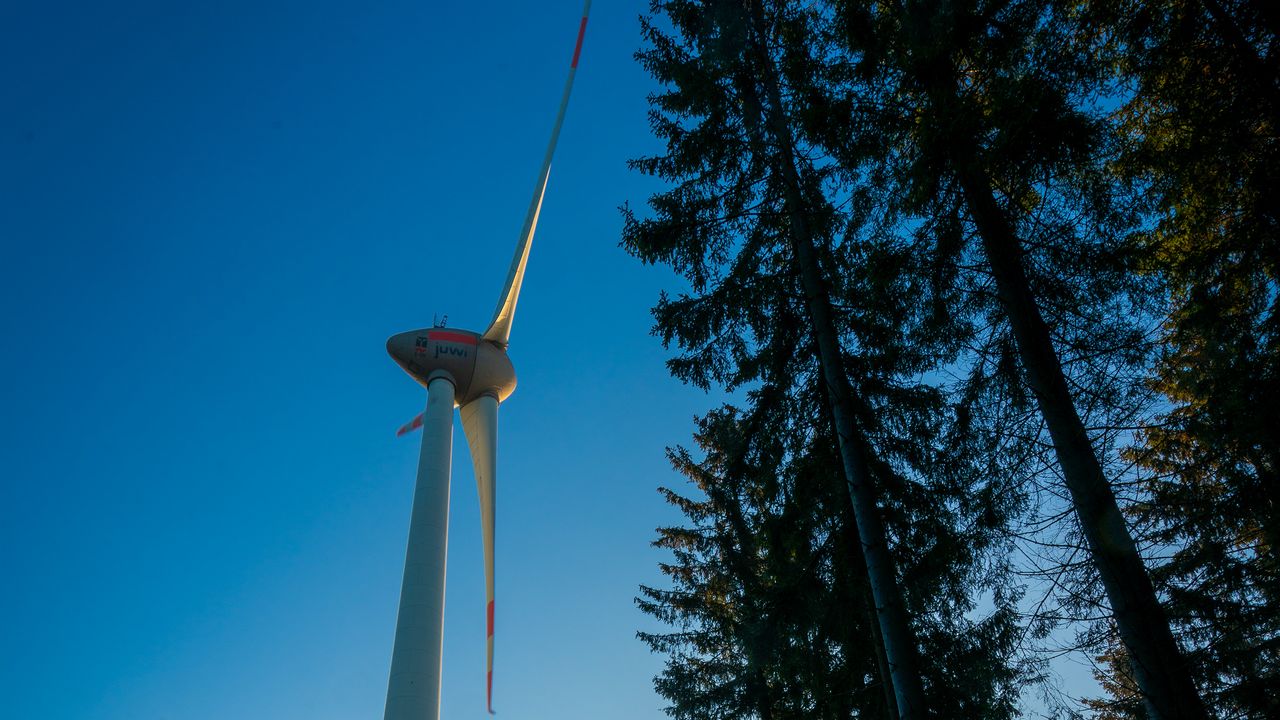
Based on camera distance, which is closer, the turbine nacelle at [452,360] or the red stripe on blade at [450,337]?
the turbine nacelle at [452,360]

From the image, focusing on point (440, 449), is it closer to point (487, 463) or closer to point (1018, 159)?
point (487, 463)

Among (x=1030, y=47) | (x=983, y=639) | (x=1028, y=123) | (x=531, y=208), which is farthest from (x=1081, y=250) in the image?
(x=531, y=208)

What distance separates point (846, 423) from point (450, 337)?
19.0 m

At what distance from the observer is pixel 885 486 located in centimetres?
1017

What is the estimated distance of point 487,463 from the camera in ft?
73.4

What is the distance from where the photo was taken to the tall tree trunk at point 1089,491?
5.30 m

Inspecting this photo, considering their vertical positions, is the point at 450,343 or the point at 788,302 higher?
the point at 450,343

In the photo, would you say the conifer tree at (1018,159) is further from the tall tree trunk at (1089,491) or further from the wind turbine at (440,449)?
the wind turbine at (440,449)

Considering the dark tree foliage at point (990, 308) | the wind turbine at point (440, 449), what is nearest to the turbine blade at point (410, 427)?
the wind turbine at point (440, 449)

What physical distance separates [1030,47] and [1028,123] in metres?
1.16

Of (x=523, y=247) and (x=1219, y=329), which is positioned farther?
(x=523, y=247)

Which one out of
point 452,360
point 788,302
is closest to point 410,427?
point 452,360

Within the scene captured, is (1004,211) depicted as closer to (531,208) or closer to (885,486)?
(885,486)

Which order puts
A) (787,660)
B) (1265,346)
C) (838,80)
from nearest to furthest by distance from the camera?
(1265,346) → (838,80) → (787,660)
